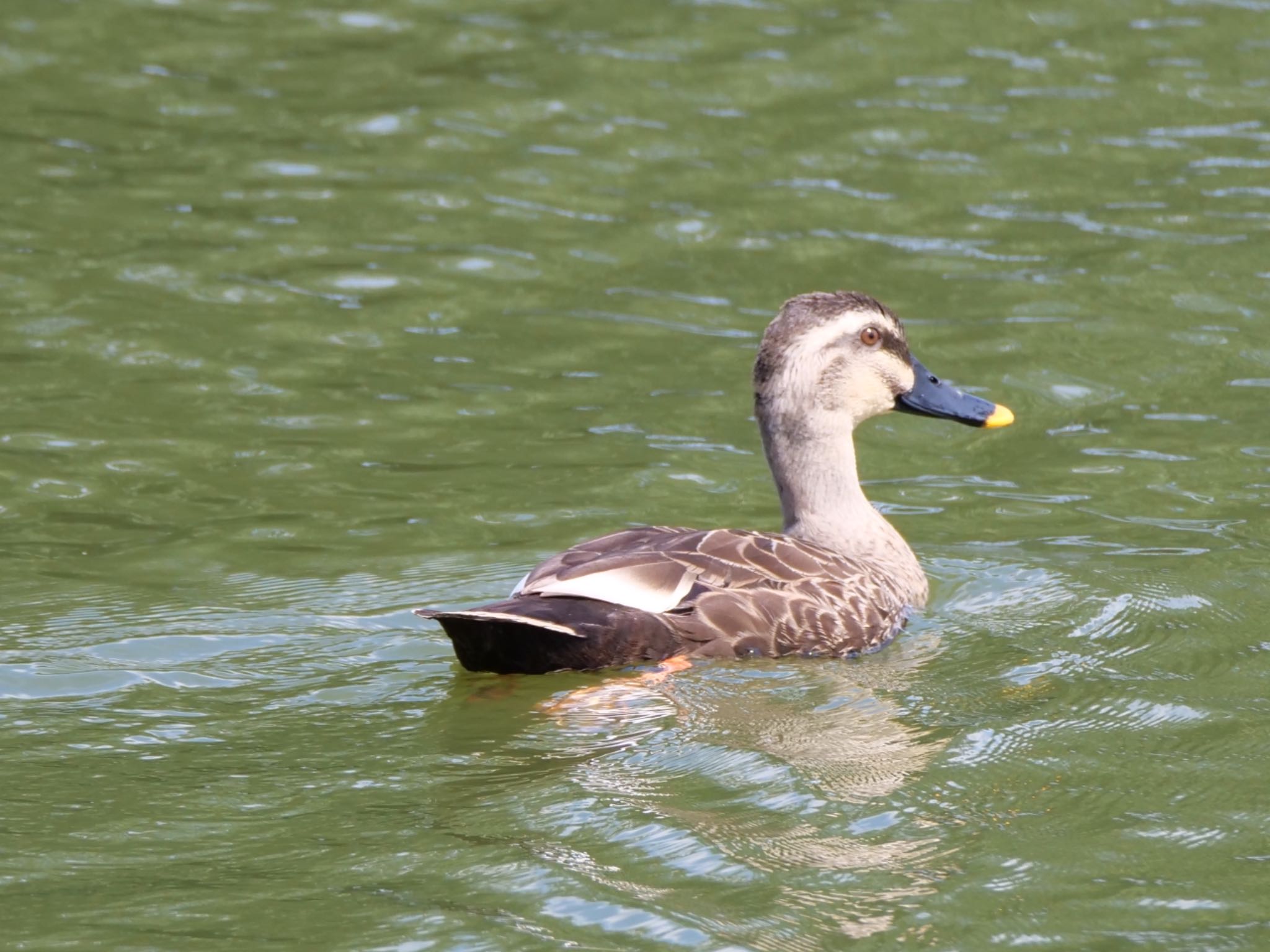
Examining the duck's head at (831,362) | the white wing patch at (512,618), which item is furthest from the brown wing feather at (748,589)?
the duck's head at (831,362)

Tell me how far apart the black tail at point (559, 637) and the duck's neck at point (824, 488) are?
54.2 inches

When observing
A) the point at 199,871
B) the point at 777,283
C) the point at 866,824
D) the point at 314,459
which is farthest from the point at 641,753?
the point at 777,283

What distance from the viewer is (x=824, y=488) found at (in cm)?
877

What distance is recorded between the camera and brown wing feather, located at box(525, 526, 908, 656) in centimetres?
760

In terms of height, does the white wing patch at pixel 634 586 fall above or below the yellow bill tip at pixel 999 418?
below

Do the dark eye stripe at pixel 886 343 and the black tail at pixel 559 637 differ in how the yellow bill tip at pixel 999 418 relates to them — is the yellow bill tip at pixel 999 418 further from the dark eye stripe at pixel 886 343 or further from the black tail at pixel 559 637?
the black tail at pixel 559 637

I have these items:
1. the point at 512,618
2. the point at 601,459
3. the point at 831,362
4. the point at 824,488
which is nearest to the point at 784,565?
the point at 824,488

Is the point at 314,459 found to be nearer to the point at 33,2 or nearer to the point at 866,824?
the point at 866,824

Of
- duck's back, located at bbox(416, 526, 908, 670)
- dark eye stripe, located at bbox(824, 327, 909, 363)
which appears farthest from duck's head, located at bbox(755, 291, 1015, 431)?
duck's back, located at bbox(416, 526, 908, 670)

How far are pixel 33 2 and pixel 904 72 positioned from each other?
6.92 meters

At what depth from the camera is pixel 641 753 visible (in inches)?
267

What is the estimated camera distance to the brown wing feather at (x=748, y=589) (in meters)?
7.60

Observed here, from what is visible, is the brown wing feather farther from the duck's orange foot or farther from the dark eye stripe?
the dark eye stripe

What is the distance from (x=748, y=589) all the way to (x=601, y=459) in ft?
8.22
